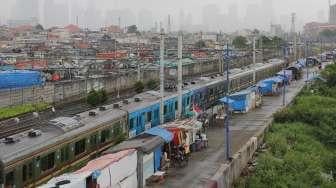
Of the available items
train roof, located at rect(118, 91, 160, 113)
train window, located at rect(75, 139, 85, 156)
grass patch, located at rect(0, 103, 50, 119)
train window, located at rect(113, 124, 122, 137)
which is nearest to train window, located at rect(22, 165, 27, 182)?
train window, located at rect(75, 139, 85, 156)

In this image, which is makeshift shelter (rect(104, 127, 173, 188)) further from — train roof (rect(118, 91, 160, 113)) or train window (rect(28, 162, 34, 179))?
train roof (rect(118, 91, 160, 113))

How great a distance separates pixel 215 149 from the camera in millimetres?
25328

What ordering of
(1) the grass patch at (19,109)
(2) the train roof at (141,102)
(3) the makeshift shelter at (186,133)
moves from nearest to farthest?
1. (3) the makeshift shelter at (186,133)
2. (2) the train roof at (141,102)
3. (1) the grass patch at (19,109)

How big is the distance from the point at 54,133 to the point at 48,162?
5.08 feet

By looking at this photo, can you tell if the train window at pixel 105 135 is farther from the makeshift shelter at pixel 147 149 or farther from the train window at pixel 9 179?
the train window at pixel 9 179

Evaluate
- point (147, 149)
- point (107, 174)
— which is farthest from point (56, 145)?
point (147, 149)

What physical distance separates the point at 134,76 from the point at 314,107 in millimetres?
20481

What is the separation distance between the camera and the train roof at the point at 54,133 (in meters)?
16.5

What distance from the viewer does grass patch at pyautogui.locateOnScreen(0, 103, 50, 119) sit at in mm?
34875

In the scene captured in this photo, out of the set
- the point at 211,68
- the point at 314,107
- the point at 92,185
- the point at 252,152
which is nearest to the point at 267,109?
the point at 314,107

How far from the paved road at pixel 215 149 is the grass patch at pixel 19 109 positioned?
12.8m

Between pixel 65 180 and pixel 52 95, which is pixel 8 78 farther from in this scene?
pixel 65 180

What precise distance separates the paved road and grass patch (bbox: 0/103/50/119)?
41.9ft

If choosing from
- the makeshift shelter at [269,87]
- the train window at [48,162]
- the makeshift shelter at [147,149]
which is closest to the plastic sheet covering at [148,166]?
the makeshift shelter at [147,149]
